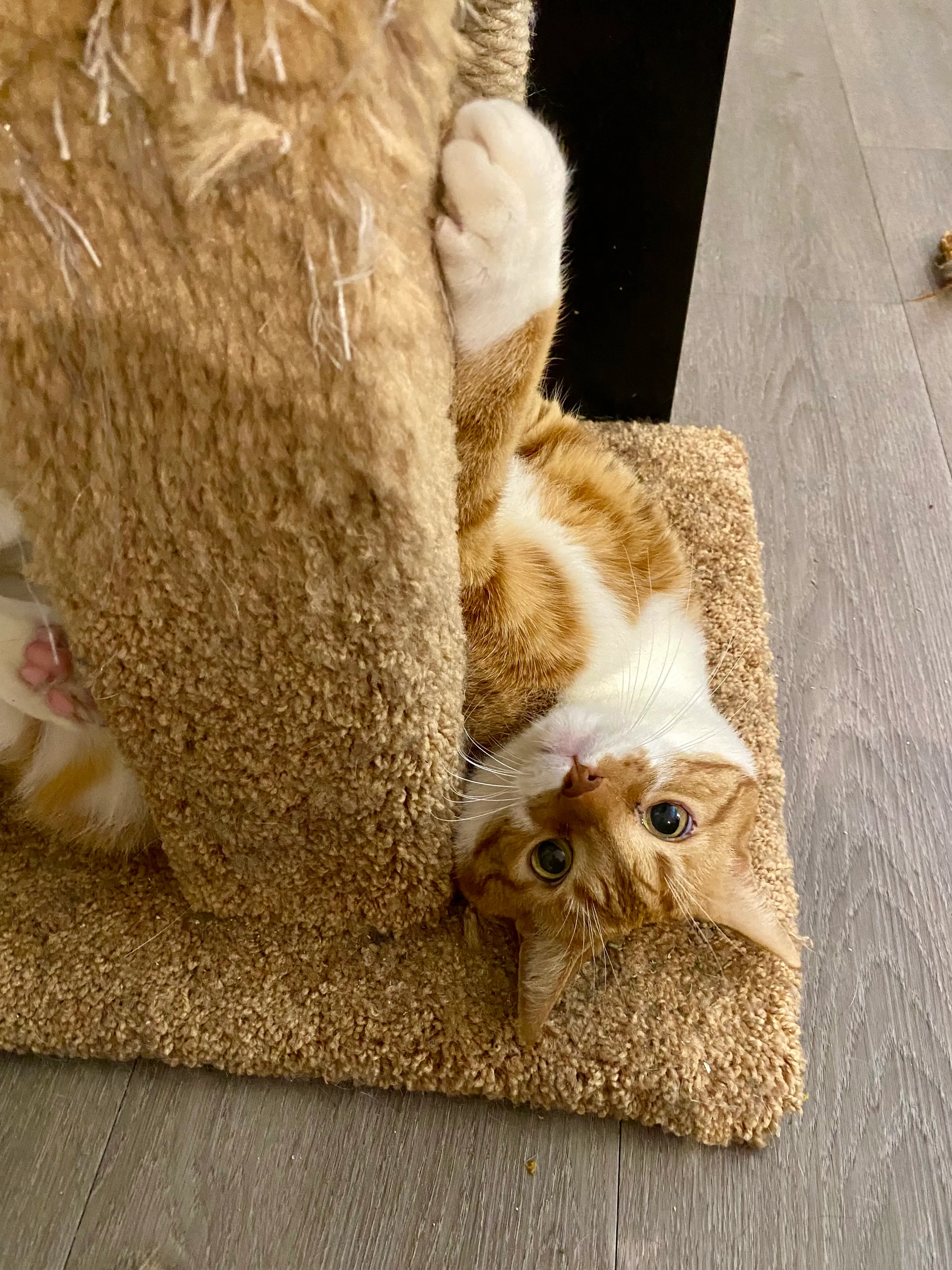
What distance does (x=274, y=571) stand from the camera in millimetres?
646

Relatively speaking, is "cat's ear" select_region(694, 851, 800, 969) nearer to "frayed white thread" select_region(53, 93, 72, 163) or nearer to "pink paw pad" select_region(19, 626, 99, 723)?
"pink paw pad" select_region(19, 626, 99, 723)

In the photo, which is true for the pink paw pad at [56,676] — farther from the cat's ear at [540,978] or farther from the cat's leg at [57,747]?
the cat's ear at [540,978]

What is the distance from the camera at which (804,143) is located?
200cm

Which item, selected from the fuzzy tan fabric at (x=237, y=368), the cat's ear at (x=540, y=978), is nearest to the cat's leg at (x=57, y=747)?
the fuzzy tan fabric at (x=237, y=368)

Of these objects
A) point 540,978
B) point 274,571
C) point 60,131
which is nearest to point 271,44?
point 60,131

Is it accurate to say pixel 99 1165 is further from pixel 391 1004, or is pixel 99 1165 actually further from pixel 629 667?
Answer: pixel 629 667

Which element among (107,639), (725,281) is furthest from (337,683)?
(725,281)

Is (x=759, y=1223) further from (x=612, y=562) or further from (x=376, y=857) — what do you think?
(x=612, y=562)

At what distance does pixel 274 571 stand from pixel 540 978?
0.54 m

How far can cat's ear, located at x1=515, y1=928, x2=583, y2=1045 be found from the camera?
2.96 ft

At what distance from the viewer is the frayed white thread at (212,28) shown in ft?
1.50

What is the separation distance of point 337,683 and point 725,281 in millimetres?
1381

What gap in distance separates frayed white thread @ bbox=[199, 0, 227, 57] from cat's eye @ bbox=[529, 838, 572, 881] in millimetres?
748

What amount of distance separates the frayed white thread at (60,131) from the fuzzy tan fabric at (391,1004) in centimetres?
80
